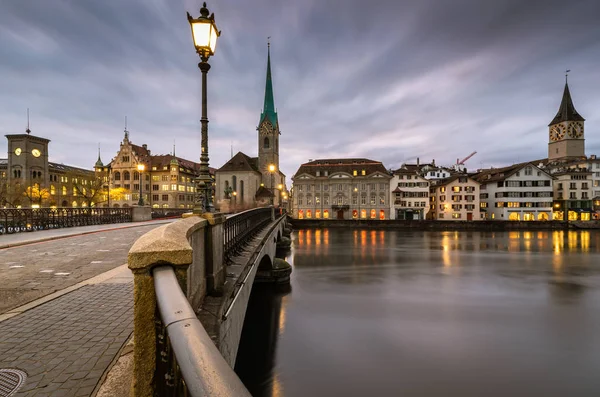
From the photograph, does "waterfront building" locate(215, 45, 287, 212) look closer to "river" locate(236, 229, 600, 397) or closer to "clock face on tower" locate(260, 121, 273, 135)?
"clock face on tower" locate(260, 121, 273, 135)

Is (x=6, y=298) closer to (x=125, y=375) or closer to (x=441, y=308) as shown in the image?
(x=125, y=375)

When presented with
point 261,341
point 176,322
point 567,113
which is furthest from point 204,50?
point 567,113

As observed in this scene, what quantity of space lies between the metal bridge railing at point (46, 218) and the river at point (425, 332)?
13.7m

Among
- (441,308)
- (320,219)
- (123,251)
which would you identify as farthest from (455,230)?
(123,251)

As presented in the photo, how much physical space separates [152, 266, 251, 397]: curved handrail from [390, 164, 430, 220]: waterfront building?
71619 millimetres

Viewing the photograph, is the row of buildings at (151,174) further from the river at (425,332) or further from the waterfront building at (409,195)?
the river at (425,332)

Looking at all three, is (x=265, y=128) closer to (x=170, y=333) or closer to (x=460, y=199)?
(x=460, y=199)

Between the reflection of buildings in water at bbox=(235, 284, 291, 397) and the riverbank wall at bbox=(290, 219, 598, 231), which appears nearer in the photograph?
the reflection of buildings in water at bbox=(235, 284, 291, 397)

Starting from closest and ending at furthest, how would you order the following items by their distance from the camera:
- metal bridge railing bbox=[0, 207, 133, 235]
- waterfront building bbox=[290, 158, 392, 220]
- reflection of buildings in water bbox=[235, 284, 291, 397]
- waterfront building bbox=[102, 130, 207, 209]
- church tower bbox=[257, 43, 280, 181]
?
reflection of buildings in water bbox=[235, 284, 291, 397] < metal bridge railing bbox=[0, 207, 133, 235] < waterfront building bbox=[290, 158, 392, 220] < waterfront building bbox=[102, 130, 207, 209] < church tower bbox=[257, 43, 280, 181]

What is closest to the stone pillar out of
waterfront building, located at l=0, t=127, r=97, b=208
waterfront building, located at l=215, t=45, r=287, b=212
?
waterfront building, located at l=215, t=45, r=287, b=212

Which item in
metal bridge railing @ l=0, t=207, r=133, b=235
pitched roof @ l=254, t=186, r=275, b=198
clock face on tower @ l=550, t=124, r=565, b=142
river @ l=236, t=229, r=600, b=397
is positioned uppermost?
clock face on tower @ l=550, t=124, r=565, b=142

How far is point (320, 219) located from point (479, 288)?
153 feet

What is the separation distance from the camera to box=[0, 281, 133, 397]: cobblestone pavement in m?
3.19

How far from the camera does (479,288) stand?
79.5 ft
